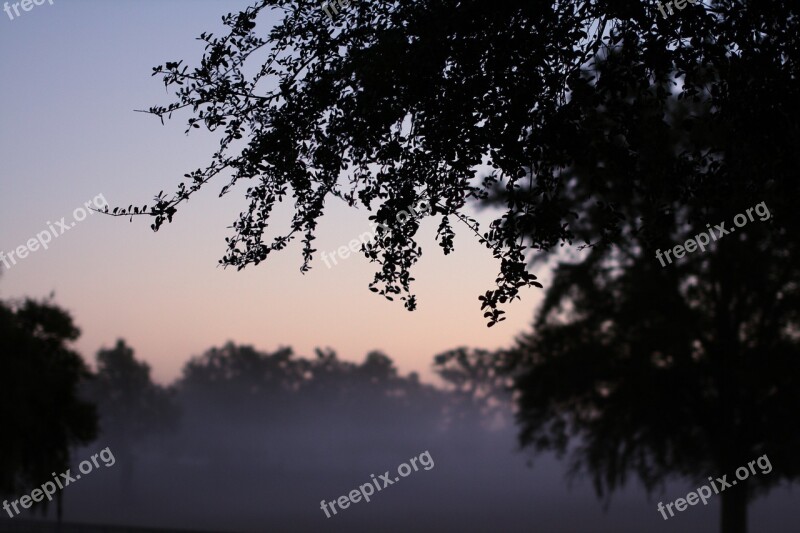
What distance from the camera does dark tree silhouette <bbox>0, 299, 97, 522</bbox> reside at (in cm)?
2534

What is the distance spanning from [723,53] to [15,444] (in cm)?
2365

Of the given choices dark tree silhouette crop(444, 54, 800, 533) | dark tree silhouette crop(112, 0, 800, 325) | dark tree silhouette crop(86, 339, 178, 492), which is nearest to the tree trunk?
dark tree silhouette crop(444, 54, 800, 533)

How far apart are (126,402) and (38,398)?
7014 centimetres

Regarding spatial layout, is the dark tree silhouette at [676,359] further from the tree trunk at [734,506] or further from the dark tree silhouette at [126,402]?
the dark tree silhouette at [126,402]

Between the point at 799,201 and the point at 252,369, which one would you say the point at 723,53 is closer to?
Result: the point at 799,201

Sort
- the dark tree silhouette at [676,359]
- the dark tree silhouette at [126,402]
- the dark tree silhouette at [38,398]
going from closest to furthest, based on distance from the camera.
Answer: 1. the dark tree silhouette at [676,359]
2. the dark tree silhouette at [38,398]
3. the dark tree silhouette at [126,402]

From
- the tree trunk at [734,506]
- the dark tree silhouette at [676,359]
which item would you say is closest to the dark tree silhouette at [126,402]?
the dark tree silhouette at [676,359]

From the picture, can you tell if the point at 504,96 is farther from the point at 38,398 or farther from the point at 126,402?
the point at 126,402

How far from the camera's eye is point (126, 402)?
93.4 metres

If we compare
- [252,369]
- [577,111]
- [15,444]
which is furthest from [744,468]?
[252,369]

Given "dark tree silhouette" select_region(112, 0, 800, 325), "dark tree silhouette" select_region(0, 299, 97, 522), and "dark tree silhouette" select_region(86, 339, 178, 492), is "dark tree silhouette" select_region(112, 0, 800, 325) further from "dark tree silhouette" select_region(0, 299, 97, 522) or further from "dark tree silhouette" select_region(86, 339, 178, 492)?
"dark tree silhouette" select_region(86, 339, 178, 492)

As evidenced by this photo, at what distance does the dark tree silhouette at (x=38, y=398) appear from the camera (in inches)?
998

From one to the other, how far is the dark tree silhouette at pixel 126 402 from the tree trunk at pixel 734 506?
7871 centimetres

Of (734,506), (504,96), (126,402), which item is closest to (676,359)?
(734,506)
